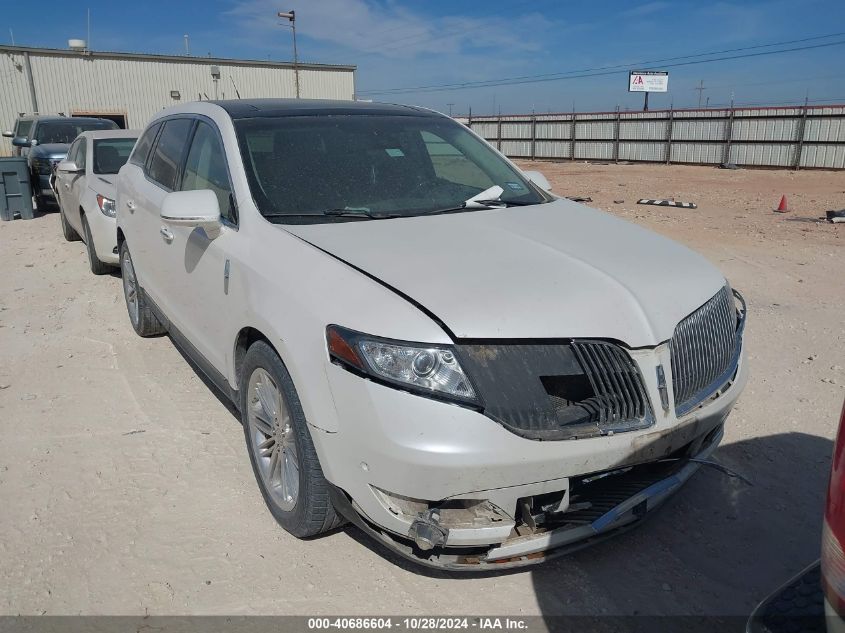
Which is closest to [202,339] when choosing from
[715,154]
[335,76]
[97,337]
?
[97,337]

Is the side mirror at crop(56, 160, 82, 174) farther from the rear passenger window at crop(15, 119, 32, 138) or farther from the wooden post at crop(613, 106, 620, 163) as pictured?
the wooden post at crop(613, 106, 620, 163)

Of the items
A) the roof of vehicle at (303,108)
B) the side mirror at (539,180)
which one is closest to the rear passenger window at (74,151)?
the roof of vehicle at (303,108)

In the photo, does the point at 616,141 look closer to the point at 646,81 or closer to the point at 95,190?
the point at 646,81

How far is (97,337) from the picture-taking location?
5762 mm

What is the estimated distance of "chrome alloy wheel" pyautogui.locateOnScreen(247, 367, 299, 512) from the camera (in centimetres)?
285

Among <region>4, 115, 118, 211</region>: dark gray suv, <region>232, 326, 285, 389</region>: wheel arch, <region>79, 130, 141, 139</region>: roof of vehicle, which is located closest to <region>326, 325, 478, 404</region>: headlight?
<region>232, 326, 285, 389</region>: wheel arch

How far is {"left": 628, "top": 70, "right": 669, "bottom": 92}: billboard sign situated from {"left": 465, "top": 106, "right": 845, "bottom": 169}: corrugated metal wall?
15.0 m

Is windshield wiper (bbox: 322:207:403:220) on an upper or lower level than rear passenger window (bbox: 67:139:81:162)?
lower

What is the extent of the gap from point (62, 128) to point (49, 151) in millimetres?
1701

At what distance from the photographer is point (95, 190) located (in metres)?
7.30

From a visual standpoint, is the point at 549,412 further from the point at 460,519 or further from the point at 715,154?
the point at 715,154

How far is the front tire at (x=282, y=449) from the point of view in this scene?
8.68 ft

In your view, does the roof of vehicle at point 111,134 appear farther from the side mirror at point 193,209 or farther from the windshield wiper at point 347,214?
the windshield wiper at point 347,214

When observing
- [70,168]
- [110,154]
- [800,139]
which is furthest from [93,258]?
[800,139]
